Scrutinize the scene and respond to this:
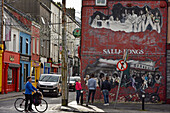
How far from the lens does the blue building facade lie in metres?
43.7

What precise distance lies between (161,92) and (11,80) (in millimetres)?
19009

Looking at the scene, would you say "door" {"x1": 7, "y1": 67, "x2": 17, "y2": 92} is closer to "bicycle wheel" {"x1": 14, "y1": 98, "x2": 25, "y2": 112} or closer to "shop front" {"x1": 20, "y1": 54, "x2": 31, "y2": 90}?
"shop front" {"x1": 20, "y1": 54, "x2": 31, "y2": 90}

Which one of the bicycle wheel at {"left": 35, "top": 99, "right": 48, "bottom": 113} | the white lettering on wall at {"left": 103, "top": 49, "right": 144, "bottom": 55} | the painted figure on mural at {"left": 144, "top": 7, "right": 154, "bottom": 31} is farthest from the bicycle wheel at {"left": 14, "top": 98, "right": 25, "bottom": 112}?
the painted figure on mural at {"left": 144, "top": 7, "right": 154, "bottom": 31}

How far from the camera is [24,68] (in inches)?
1788

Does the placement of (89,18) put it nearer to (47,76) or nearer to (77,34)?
(77,34)

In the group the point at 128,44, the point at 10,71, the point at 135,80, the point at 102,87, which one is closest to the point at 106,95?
the point at 102,87

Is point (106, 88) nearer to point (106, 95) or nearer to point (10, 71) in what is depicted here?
point (106, 95)

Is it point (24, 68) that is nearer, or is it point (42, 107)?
point (42, 107)

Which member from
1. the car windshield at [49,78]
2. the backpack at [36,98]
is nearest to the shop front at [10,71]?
the car windshield at [49,78]

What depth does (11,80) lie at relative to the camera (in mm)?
40031

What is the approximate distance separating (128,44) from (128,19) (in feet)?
4.99

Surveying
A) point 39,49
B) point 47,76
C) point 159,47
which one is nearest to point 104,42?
point 159,47

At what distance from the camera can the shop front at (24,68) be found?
4353 cm

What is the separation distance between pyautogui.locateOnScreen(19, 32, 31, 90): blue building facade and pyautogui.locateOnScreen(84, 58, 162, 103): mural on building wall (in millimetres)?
19371
